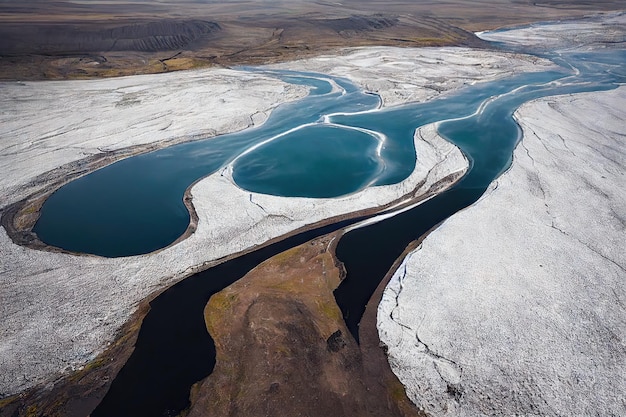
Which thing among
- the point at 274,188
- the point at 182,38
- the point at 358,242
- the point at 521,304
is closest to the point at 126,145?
the point at 274,188

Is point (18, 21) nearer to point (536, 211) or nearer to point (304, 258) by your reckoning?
point (304, 258)

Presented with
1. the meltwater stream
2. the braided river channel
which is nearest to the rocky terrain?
the meltwater stream

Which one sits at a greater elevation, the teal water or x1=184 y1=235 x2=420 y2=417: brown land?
x1=184 y1=235 x2=420 y2=417: brown land

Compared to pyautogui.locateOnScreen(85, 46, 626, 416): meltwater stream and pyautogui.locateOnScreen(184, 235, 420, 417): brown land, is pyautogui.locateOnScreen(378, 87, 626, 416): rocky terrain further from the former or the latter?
pyautogui.locateOnScreen(85, 46, 626, 416): meltwater stream

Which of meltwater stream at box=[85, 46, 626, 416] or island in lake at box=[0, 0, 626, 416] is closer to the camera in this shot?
island in lake at box=[0, 0, 626, 416]

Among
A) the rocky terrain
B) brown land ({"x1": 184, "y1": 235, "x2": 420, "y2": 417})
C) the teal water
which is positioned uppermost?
the rocky terrain

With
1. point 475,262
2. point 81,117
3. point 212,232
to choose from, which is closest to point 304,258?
point 212,232
